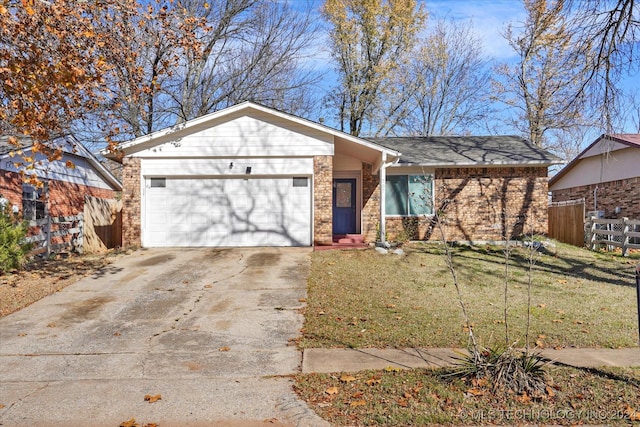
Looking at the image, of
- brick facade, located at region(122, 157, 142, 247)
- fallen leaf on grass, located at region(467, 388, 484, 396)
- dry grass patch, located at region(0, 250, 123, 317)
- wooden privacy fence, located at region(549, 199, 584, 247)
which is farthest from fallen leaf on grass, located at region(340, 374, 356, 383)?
wooden privacy fence, located at region(549, 199, 584, 247)

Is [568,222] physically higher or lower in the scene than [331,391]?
higher

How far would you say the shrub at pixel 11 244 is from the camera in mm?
10914

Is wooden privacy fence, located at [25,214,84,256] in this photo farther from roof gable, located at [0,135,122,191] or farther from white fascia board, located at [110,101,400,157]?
white fascia board, located at [110,101,400,157]

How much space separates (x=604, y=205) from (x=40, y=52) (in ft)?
69.4

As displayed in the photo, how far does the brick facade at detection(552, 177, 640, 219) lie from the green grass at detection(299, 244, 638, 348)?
15.9 feet

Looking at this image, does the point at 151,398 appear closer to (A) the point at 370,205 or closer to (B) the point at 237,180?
(B) the point at 237,180

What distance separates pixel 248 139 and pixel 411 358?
1046 cm

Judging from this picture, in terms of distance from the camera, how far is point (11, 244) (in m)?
11.1

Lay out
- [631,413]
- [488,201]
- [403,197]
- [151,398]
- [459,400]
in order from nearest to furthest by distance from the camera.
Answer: [631,413] < [459,400] < [151,398] < [488,201] < [403,197]

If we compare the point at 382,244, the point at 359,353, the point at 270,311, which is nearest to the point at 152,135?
the point at 382,244

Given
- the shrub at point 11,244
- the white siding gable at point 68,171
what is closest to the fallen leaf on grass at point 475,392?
the shrub at point 11,244

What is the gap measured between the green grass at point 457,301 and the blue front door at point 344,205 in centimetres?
364

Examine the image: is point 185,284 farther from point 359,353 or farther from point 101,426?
point 101,426

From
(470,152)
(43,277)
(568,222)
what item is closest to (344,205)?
(470,152)
